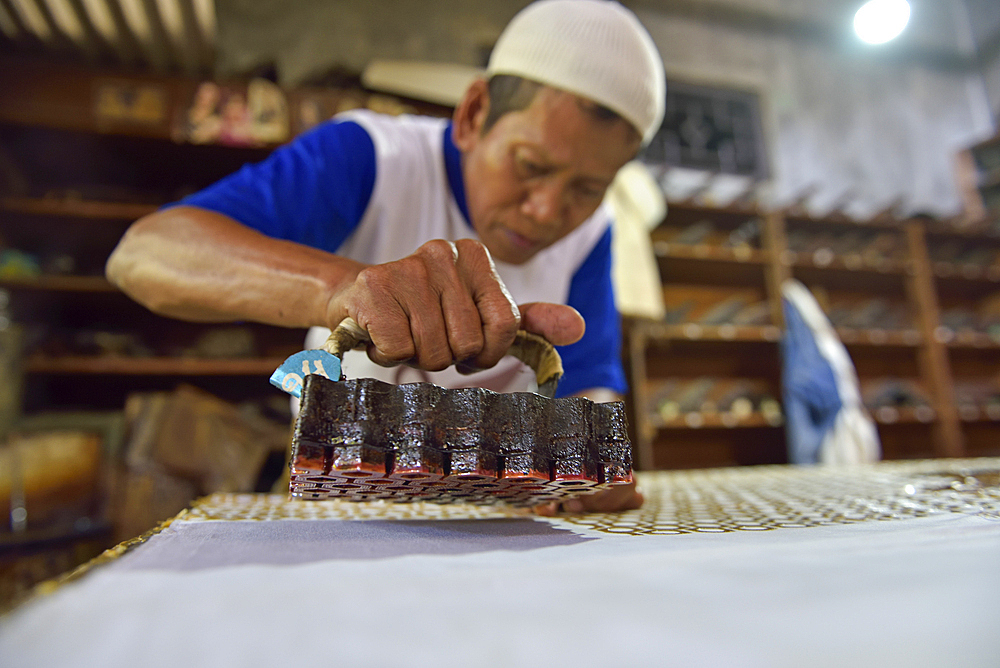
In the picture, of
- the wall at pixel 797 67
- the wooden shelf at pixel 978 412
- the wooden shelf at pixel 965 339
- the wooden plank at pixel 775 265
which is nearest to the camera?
the wall at pixel 797 67

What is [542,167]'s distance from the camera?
101cm

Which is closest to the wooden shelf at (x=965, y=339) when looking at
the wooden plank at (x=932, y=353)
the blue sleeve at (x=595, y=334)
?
the wooden plank at (x=932, y=353)

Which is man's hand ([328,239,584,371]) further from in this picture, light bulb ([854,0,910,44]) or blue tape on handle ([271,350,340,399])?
light bulb ([854,0,910,44])

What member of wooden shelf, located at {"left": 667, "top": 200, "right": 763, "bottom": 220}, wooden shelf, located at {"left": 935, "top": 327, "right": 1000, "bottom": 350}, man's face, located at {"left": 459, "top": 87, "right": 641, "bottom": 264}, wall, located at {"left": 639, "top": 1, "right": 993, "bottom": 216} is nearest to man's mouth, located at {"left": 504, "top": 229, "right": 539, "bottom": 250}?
man's face, located at {"left": 459, "top": 87, "right": 641, "bottom": 264}

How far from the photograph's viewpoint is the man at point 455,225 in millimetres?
576

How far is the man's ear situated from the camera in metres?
1.11

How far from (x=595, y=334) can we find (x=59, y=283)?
99.9 inches

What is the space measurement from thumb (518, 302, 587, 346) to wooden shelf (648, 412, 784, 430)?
9.47 ft

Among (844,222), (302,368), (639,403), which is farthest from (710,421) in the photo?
(302,368)

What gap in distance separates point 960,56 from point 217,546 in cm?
731

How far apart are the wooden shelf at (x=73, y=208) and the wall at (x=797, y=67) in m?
1.29

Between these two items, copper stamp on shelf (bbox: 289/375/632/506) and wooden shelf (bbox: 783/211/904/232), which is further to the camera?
wooden shelf (bbox: 783/211/904/232)

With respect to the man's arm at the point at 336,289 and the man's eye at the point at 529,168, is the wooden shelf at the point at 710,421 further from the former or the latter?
the man's arm at the point at 336,289

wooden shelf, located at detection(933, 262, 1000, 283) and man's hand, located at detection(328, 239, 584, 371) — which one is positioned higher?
wooden shelf, located at detection(933, 262, 1000, 283)
